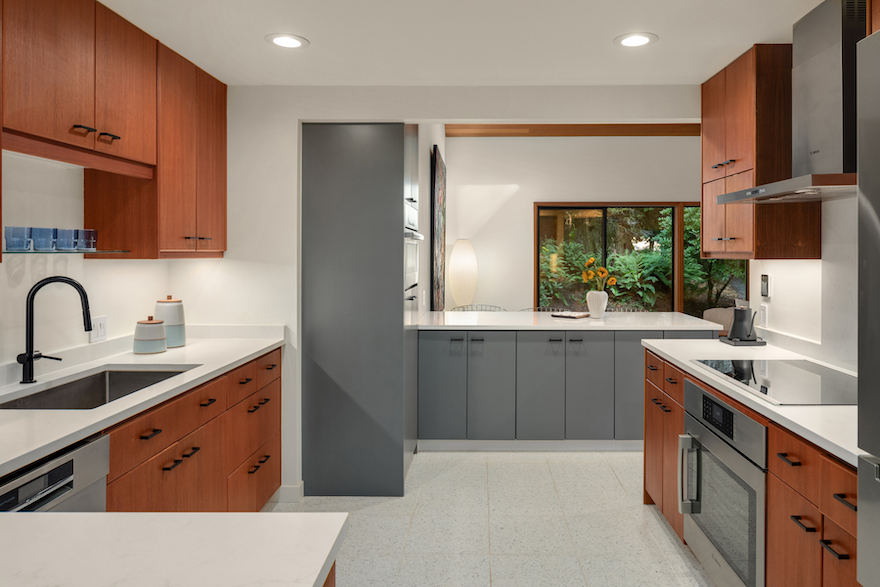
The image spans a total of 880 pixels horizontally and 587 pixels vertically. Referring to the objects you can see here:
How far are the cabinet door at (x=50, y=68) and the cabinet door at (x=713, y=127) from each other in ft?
9.13

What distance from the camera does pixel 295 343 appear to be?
3.16 metres

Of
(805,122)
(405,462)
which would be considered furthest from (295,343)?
(805,122)

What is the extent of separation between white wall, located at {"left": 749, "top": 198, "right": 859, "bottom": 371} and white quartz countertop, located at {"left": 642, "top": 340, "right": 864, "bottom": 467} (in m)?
0.11

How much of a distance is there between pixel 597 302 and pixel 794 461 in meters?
2.59

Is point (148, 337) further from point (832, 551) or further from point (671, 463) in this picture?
point (832, 551)

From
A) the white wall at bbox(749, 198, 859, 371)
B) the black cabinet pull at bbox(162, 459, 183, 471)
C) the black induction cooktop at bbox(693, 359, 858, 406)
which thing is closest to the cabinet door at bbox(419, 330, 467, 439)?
the black induction cooktop at bbox(693, 359, 858, 406)

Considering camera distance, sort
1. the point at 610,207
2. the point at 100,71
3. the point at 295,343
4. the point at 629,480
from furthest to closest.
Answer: the point at 610,207
the point at 629,480
the point at 295,343
the point at 100,71

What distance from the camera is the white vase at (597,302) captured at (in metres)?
4.18

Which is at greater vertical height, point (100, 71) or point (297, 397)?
point (100, 71)

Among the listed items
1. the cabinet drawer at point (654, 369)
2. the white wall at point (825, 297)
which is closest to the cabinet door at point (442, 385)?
the cabinet drawer at point (654, 369)

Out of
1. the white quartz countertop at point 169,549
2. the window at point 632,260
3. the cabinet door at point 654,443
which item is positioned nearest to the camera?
the white quartz countertop at point 169,549

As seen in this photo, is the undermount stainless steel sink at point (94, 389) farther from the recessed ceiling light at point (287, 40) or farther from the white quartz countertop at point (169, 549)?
the recessed ceiling light at point (287, 40)

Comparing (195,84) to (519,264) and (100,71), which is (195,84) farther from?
(519,264)

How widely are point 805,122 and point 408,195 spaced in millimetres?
1943
